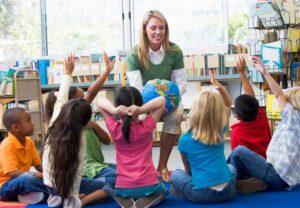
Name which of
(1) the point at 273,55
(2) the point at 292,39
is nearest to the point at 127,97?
(1) the point at 273,55

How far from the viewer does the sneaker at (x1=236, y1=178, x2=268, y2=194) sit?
3.09 metres

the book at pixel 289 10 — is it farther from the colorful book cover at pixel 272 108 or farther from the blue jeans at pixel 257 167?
the blue jeans at pixel 257 167

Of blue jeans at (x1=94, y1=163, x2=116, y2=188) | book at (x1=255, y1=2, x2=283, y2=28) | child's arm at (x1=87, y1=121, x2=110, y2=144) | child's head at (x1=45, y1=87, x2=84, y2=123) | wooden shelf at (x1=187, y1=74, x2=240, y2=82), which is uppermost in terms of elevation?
book at (x1=255, y1=2, x2=283, y2=28)

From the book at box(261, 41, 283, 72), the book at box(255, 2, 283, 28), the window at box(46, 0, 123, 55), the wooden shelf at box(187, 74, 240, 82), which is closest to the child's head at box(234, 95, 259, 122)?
the book at box(261, 41, 283, 72)

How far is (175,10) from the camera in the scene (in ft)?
24.8

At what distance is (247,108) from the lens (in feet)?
10.8

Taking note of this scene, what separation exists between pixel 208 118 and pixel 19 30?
607 cm

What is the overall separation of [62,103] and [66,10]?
17.4ft

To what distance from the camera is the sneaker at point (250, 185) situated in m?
3.09

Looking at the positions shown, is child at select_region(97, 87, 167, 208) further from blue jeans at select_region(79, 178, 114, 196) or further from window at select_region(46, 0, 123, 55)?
window at select_region(46, 0, 123, 55)

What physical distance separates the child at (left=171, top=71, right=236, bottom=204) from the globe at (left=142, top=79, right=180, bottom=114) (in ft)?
1.43

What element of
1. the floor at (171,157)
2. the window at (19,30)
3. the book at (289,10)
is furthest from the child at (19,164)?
the window at (19,30)

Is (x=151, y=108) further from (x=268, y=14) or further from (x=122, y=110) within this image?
(x=268, y=14)

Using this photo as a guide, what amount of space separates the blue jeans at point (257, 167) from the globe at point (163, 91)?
539mm
